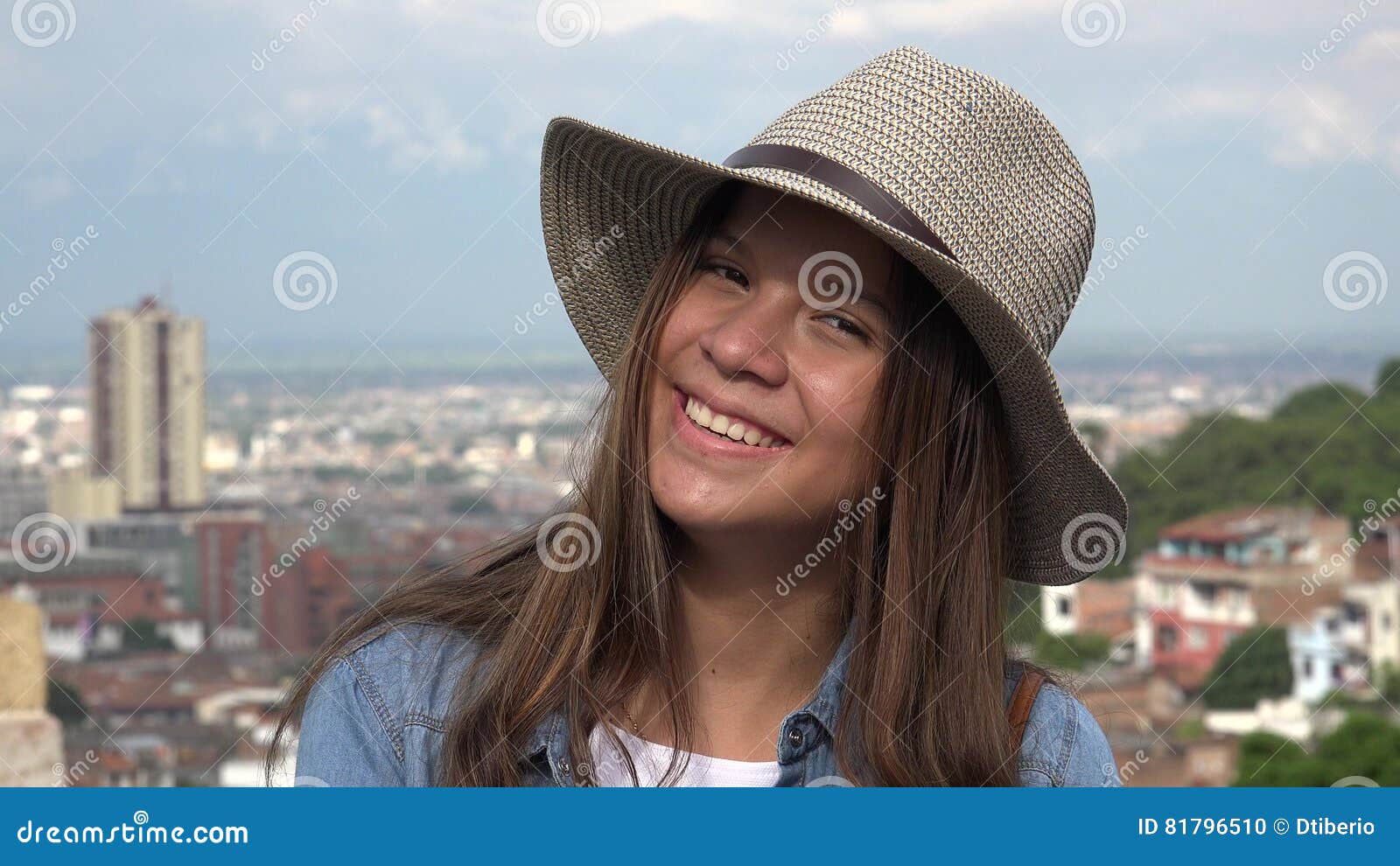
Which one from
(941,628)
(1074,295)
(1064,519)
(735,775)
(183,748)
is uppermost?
(183,748)

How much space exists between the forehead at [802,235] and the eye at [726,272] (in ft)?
0.10

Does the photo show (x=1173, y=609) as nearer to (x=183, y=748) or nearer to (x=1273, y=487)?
(x=1273, y=487)

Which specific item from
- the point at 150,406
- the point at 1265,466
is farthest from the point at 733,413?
the point at 1265,466

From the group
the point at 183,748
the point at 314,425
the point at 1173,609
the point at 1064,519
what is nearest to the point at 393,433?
the point at 314,425

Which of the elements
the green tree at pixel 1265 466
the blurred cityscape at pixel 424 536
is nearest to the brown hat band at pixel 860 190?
the blurred cityscape at pixel 424 536

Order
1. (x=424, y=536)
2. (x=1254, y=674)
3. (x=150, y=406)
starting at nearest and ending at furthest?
(x=424, y=536) → (x=150, y=406) → (x=1254, y=674)

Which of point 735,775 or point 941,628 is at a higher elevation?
point 941,628

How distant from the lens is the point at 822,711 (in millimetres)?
1600

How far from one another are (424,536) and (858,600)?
965 inches

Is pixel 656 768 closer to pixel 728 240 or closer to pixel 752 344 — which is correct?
pixel 752 344

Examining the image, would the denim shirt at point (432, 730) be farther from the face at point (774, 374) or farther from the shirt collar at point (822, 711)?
the face at point (774, 374)

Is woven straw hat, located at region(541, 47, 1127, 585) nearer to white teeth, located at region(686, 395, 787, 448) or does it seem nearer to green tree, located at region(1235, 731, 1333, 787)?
white teeth, located at region(686, 395, 787, 448)
